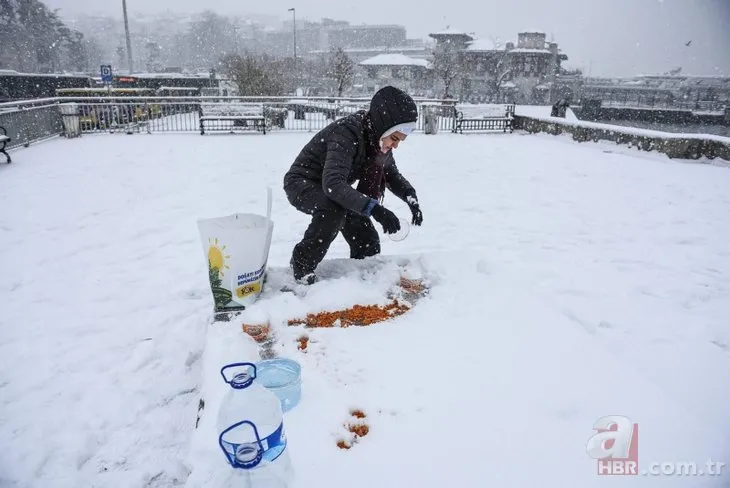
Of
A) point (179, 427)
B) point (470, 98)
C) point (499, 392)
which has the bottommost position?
point (179, 427)

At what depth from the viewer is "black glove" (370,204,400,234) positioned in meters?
2.83

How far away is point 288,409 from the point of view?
1940 mm

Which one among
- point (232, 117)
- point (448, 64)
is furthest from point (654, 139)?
point (448, 64)

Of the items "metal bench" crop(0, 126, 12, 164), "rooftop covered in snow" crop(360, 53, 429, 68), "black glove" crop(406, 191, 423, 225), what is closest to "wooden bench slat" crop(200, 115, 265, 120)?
"metal bench" crop(0, 126, 12, 164)

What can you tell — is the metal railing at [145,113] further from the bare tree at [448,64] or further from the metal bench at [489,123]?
the bare tree at [448,64]

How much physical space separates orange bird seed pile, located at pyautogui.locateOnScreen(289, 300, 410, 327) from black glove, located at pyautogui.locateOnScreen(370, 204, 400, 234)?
49cm

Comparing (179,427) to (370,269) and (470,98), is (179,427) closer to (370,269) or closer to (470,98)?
(370,269)

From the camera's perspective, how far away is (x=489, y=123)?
1698cm

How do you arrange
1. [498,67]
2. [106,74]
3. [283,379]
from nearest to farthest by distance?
[283,379] < [106,74] < [498,67]

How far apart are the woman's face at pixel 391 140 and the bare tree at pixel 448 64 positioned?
1786 inches

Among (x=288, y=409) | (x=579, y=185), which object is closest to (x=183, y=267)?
(x=288, y=409)

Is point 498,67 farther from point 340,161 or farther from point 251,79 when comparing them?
point 340,161

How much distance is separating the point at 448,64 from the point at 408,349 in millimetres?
49567

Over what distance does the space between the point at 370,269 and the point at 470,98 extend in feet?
177
